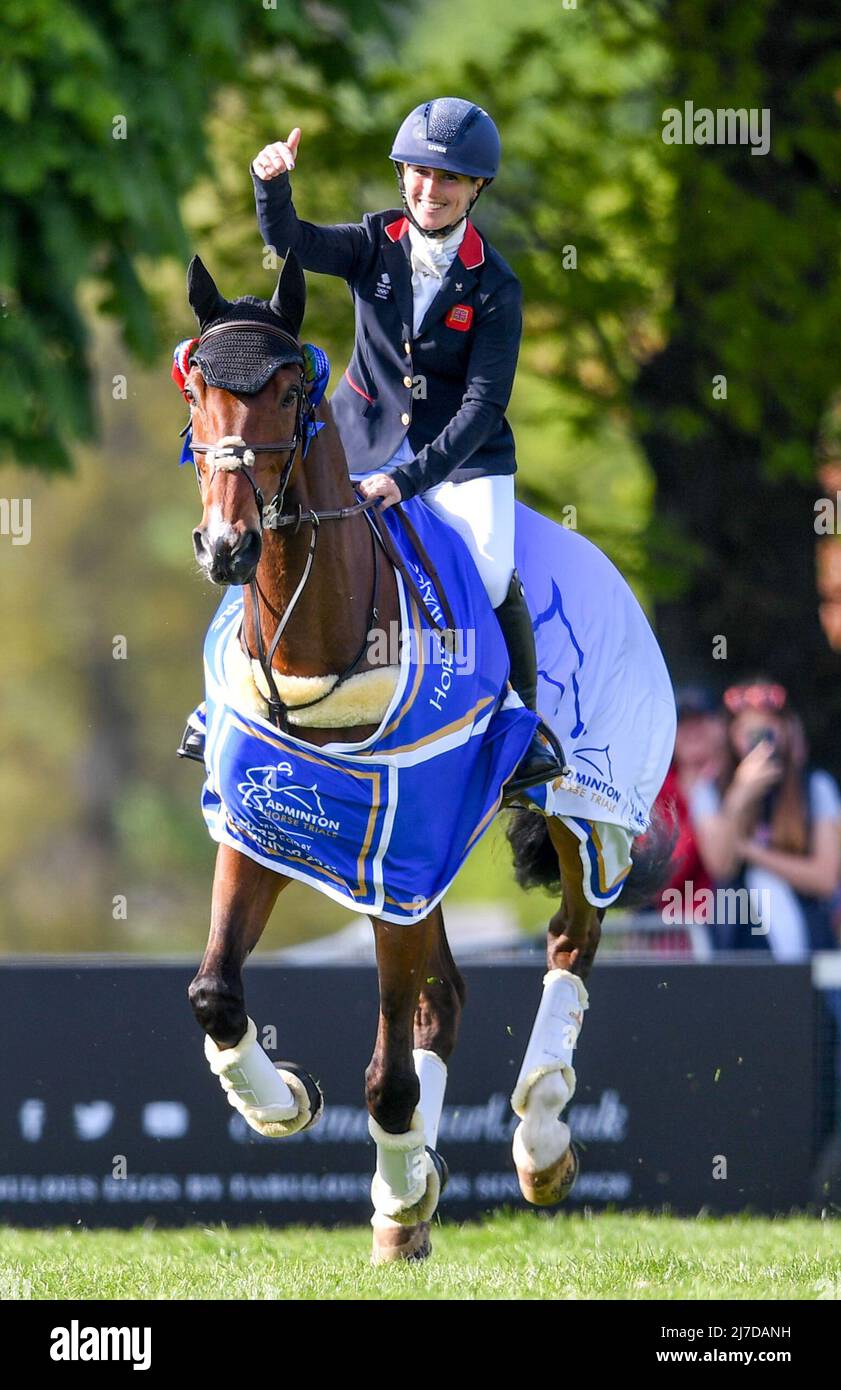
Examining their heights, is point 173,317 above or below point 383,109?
below

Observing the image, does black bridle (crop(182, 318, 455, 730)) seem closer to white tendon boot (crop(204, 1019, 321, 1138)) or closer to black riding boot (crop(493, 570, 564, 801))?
black riding boot (crop(493, 570, 564, 801))

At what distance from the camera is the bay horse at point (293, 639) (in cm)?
462

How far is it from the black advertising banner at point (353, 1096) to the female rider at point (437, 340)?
236cm

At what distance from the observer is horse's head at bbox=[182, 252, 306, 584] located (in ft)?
14.7

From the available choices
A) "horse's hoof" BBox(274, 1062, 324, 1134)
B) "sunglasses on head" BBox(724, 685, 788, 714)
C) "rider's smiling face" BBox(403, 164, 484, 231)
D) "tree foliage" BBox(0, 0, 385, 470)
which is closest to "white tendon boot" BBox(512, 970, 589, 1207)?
"horse's hoof" BBox(274, 1062, 324, 1134)

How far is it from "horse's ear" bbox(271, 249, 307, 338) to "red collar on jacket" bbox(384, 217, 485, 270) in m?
0.82

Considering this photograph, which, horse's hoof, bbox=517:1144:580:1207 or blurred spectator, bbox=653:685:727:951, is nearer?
horse's hoof, bbox=517:1144:580:1207

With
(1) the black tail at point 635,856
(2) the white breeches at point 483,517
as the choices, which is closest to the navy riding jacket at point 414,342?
(2) the white breeches at point 483,517

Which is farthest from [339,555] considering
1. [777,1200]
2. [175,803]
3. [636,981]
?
[175,803]

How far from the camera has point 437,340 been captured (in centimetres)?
568

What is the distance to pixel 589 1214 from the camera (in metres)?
7.66

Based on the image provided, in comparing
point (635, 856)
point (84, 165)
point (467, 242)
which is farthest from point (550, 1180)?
point (84, 165)
